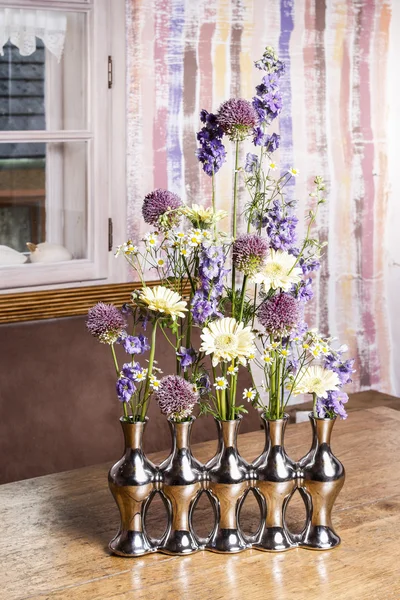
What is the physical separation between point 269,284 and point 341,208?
7.89 feet

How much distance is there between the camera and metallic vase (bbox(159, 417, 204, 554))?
1.53 metres

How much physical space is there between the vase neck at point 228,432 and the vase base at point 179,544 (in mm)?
166

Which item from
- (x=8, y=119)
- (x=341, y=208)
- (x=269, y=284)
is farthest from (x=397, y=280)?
(x=269, y=284)

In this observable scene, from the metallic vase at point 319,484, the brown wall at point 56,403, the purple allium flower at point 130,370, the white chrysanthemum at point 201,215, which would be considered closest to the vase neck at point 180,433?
the purple allium flower at point 130,370

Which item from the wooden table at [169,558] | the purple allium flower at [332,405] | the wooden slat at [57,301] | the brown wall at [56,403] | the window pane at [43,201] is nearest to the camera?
the wooden table at [169,558]

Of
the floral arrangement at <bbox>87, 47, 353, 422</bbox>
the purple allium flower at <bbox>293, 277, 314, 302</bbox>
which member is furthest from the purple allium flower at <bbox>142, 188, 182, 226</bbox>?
the purple allium flower at <bbox>293, 277, 314, 302</bbox>

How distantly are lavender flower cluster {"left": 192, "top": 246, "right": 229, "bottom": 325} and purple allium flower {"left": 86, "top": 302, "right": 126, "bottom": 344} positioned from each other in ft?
0.40

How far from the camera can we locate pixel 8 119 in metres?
3.01

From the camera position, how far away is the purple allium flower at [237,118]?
4.87 feet

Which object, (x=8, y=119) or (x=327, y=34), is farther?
(x=327, y=34)

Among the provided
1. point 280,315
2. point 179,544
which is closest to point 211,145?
point 280,315

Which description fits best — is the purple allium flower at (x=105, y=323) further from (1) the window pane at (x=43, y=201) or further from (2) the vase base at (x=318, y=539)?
(1) the window pane at (x=43, y=201)

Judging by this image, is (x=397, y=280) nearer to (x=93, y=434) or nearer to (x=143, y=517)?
(x=93, y=434)

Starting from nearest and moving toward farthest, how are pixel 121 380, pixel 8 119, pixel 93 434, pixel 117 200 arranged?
pixel 121 380
pixel 93 434
pixel 8 119
pixel 117 200
